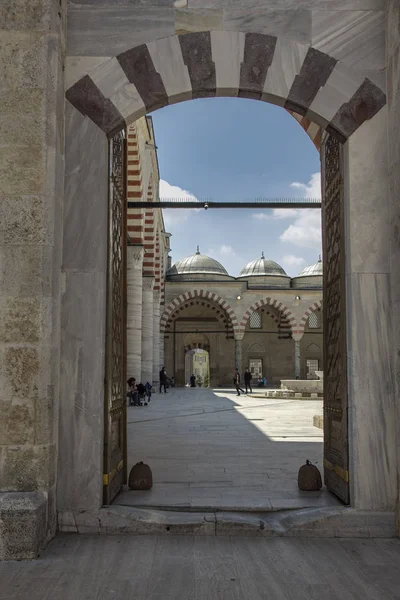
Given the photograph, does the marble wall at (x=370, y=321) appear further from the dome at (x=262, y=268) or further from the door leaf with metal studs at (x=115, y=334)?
the dome at (x=262, y=268)

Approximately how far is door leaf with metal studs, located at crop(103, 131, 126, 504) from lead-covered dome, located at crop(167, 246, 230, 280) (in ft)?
73.2

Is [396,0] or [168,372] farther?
[168,372]

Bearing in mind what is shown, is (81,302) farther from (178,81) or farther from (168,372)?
(168,372)

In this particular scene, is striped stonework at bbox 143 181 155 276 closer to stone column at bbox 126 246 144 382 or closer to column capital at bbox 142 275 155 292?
column capital at bbox 142 275 155 292

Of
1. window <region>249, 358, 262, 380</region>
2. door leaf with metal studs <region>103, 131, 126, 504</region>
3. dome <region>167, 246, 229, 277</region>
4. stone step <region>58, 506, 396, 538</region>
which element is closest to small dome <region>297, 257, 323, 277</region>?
dome <region>167, 246, 229, 277</region>

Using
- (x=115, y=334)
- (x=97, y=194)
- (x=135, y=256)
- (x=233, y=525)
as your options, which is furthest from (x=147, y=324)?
(x=233, y=525)

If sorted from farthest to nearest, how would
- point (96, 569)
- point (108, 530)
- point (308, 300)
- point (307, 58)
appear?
1. point (308, 300)
2. point (307, 58)
3. point (108, 530)
4. point (96, 569)

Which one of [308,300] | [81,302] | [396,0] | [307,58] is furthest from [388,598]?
[308,300]

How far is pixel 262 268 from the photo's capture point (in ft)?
98.3

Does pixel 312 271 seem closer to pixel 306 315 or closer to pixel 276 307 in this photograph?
pixel 306 315

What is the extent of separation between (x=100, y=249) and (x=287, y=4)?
1909 mm

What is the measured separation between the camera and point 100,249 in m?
3.30

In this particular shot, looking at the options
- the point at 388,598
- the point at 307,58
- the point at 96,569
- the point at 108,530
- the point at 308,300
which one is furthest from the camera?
the point at 308,300

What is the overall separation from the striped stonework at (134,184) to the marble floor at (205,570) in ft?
34.6
